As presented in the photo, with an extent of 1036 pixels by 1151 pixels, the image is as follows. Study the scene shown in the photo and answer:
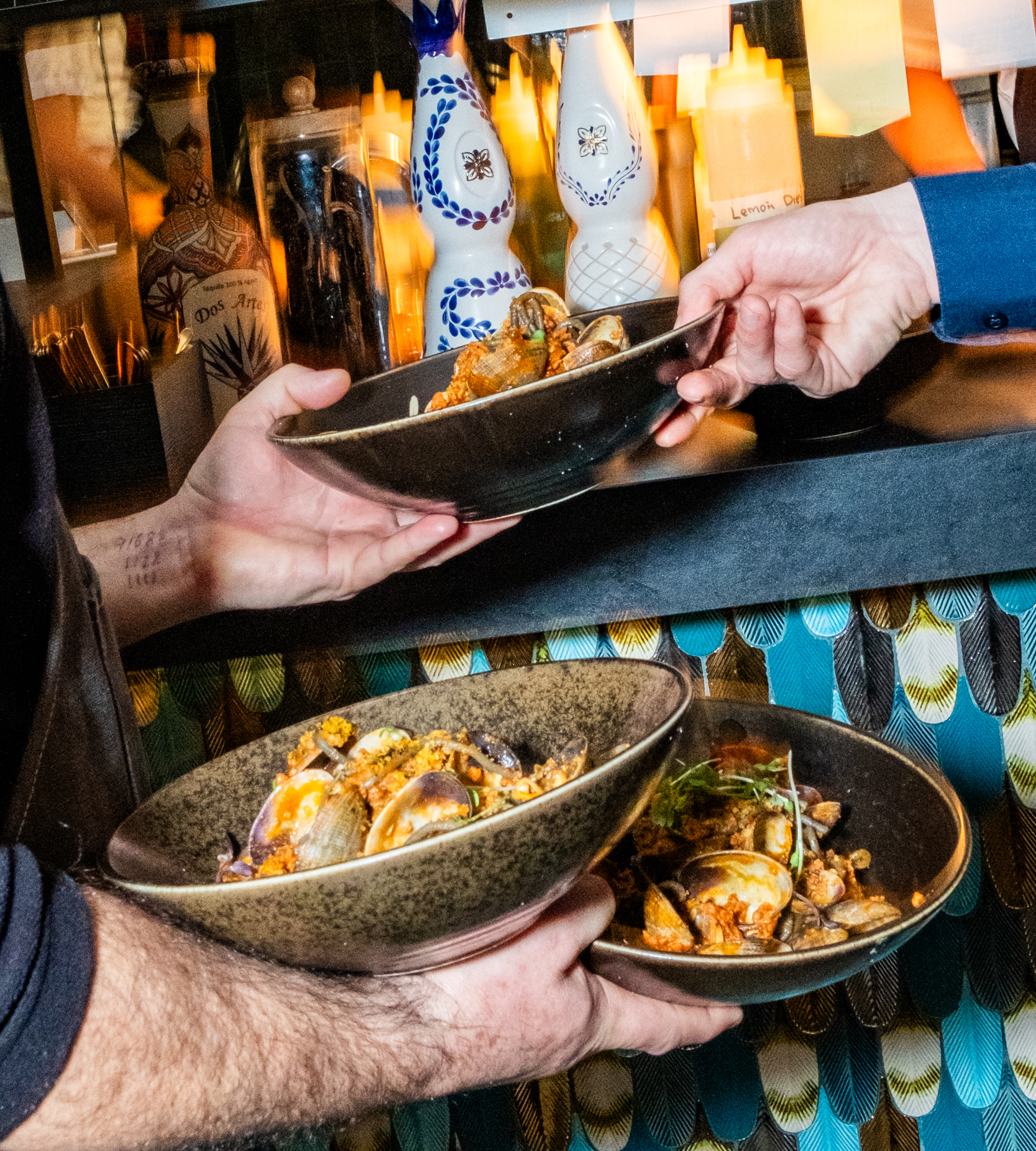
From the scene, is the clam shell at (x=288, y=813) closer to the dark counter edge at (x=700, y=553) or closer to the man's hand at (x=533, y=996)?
the man's hand at (x=533, y=996)

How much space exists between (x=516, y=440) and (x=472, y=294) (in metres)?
0.42

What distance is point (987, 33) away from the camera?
1082 mm

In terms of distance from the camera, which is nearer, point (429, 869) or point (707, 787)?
point (429, 869)

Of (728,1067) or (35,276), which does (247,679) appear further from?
(728,1067)

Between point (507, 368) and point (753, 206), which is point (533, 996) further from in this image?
point (753, 206)

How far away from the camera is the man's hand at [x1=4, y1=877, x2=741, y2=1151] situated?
504 mm

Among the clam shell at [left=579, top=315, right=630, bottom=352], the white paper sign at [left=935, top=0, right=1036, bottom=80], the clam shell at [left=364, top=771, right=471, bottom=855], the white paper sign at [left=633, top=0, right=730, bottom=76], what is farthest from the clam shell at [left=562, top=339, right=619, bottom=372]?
the white paper sign at [left=935, top=0, right=1036, bottom=80]

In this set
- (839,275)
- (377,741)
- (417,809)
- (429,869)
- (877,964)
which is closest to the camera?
(429,869)

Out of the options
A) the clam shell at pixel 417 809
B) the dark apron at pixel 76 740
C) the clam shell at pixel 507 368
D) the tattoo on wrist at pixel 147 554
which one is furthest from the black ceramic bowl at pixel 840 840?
the tattoo on wrist at pixel 147 554

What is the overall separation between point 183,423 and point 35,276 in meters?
0.30

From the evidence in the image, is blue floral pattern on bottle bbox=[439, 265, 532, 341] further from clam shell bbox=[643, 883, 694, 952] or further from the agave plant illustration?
clam shell bbox=[643, 883, 694, 952]

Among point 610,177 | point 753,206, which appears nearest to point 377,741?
point 610,177

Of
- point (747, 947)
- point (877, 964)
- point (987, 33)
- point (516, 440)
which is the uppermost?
point (987, 33)

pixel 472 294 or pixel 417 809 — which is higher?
pixel 472 294
